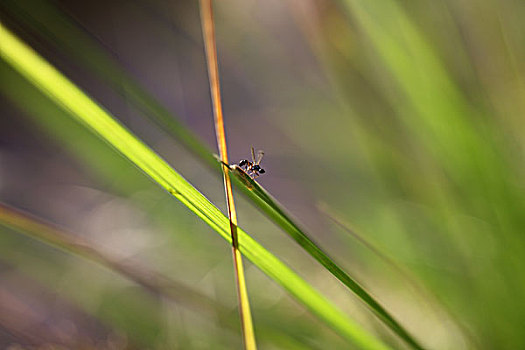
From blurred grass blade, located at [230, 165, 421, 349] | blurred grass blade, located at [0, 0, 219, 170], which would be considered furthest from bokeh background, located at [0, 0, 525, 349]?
blurred grass blade, located at [230, 165, 421, 349]

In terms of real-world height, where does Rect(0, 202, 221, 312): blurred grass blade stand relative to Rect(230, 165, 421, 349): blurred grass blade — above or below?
above

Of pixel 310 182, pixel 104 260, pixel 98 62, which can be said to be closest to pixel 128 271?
pixel 104 260

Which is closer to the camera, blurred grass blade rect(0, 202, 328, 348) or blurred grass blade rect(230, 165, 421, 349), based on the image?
blurred grass blade rect(230, 165, 421, 349)

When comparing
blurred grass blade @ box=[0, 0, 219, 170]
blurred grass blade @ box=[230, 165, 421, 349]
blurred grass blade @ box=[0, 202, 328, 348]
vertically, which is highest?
blurred grass blade @ box=[0, 0, 219, 170]

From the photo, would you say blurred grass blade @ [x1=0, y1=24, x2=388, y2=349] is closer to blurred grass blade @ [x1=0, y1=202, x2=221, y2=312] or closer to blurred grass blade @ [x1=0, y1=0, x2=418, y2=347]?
blurred grass blade @ [x1=0, y1=0, x2=418, y2=347]

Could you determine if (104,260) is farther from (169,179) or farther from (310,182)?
(310,182)

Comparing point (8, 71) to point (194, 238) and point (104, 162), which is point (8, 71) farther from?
point (194, 238)

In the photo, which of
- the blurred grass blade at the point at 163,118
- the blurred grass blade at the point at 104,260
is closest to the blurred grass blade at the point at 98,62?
the blurred grass blade at the point at 163,118

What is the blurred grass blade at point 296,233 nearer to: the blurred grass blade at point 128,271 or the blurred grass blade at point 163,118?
the blurred grass blade at point 163,118
